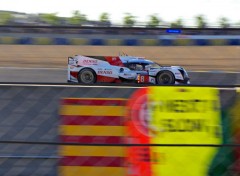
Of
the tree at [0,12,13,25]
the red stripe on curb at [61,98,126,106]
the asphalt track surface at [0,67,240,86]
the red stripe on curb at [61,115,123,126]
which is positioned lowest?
the asphalt track surface at [0,67,240,86]

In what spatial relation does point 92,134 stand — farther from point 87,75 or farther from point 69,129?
point 87,75

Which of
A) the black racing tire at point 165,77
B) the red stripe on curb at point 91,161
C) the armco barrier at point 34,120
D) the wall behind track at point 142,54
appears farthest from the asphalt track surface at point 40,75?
the red stripe on curb at point 91,161

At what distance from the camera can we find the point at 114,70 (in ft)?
59.9

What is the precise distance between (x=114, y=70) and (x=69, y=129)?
1361 cm

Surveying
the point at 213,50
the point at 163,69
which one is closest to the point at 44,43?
the point at 213,50

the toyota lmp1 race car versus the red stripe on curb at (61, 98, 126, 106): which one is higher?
the red stripe on curb at (61, 98, 126, 106)

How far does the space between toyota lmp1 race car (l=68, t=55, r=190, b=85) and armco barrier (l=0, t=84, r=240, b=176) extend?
1273cm

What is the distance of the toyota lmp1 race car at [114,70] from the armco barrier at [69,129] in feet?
41.8

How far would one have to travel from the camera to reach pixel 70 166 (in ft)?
15.4

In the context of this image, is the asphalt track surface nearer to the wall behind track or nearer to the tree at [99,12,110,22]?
the wall behind track

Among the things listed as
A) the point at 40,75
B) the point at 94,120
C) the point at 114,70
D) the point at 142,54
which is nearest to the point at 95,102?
the point at 94,120

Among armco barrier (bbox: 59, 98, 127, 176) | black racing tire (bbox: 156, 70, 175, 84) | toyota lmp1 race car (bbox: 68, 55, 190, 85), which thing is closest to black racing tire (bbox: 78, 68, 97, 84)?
toyota lmp1 race car (bbox: 68, 55, 190, 85)

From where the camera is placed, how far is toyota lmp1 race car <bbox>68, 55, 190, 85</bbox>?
17938 millimetres

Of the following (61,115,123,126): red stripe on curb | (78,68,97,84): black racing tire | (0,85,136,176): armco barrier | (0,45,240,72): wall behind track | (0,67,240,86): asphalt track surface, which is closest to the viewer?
(61,115,123,126): red stripe on curb
